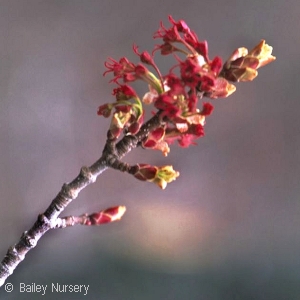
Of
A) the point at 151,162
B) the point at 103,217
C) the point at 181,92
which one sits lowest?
the point at 103,217

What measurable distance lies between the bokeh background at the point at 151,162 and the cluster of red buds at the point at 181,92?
1.32 feet

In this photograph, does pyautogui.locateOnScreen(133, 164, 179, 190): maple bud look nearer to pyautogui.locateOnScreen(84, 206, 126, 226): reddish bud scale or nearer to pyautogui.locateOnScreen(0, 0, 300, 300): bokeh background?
pyautogui.locateOnScreen(84, 206, 126, 226): reddish bud scale

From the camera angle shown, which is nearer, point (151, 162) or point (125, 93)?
point (125, 93)

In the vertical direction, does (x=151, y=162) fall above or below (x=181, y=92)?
above

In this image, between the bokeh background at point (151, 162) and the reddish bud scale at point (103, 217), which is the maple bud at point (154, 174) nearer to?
the reddish bud scale at point (103, 217)

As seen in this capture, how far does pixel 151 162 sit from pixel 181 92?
0.48 m

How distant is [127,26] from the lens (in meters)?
0.95

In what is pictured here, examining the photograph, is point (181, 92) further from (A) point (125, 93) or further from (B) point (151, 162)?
(B) point (151, 162)

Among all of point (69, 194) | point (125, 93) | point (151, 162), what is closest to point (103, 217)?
point (69, 194)

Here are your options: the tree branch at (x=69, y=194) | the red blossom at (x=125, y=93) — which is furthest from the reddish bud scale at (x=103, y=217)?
the red blossom at (x=125, y=93)

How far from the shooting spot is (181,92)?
0.49 m

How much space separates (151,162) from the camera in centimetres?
96

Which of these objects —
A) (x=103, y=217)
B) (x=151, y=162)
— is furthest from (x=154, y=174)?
(x=151, y=162)

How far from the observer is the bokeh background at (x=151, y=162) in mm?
931
